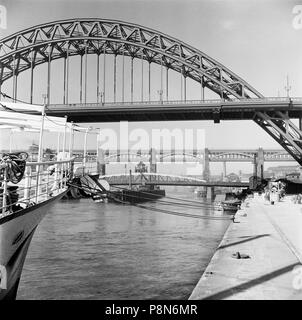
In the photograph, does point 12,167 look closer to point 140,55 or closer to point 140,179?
point 140,55

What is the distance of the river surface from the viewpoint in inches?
530

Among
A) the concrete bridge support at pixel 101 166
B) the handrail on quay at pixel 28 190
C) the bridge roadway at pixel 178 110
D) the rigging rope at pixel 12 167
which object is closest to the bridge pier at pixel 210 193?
the concrete bridge support at pixel 101 166

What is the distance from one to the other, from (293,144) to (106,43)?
27.7 m

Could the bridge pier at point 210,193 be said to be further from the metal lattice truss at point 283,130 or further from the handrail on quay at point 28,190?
the handrail on quay at point 28,190

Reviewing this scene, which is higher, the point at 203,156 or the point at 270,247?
the point at 203,156

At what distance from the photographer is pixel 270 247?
45.3 ft

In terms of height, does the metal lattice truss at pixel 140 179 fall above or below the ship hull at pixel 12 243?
A: above

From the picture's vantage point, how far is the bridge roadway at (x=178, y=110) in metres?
45.8

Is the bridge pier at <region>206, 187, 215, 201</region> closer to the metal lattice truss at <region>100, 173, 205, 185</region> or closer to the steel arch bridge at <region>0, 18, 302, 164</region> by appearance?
the metal lattice truss at <region>100, 173, 205, 185</region>

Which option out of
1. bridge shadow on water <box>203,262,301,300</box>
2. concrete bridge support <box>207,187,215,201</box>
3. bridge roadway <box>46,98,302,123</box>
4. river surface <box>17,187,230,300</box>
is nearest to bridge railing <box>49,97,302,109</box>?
bridge roadway <box>46,98,302,123</box>

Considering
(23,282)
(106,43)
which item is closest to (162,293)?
(23,282)

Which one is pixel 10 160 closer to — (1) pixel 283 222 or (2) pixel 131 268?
(2) pixel 131 268

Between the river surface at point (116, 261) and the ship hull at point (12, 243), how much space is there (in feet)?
11.4

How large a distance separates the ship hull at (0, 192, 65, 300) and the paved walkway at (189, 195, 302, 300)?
410 cm
